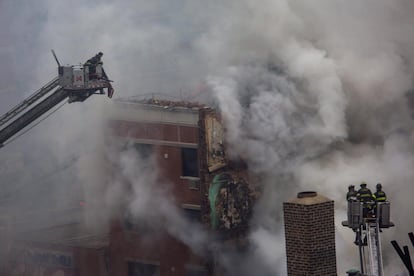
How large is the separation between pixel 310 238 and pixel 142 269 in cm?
1478

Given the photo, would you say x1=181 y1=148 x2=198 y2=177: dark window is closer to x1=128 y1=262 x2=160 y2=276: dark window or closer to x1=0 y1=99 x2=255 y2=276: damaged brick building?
x1=0 y1=99 x2=255 y2=276: damaged brick building

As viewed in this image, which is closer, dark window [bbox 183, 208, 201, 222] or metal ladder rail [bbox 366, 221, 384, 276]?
metal ladder rail [bbox 366, 221, 384, 276]

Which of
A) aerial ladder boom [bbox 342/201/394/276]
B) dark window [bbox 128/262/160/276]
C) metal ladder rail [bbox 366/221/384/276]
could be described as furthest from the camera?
dark window [bbox 128/262/160/276]

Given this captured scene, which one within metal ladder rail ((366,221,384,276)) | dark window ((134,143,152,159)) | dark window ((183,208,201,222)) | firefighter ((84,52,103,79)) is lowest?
metal ladder rail ((366,221,384,276))

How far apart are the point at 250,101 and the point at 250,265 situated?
202 inches

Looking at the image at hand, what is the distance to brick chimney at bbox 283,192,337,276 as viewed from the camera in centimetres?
2198

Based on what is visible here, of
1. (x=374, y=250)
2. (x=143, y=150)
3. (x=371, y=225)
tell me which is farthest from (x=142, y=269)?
(x=371, y=225)

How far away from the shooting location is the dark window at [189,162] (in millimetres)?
34562

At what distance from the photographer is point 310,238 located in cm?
2200

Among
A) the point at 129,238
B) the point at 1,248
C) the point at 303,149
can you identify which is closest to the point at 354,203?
the point at 303,149

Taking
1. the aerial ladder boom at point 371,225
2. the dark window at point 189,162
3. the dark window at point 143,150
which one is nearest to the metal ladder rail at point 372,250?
the aerial ladder boom at point 371,225

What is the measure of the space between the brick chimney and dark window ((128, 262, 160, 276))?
13.9 metres

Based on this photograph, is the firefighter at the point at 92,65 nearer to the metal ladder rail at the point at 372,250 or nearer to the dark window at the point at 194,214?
the dark window at the point at 194,214

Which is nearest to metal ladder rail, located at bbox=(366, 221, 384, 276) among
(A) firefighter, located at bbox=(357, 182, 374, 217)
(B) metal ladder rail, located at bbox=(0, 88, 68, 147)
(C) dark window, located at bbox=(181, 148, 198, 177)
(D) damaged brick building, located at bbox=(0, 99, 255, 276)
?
(A) firefighter, located at bbox=(357, 182, 374, 217)
